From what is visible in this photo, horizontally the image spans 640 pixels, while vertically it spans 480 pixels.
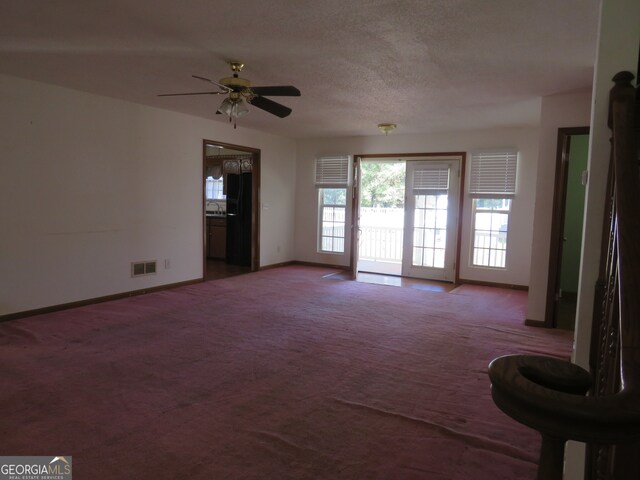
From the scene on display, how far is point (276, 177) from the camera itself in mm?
7613

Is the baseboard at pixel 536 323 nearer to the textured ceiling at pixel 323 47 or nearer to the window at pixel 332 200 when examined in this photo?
the textured ceiling at pixel 323 47

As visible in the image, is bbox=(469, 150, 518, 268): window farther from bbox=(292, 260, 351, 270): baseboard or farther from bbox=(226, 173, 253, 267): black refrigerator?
bbox=(226, 173, 253, 267): black refrigerator

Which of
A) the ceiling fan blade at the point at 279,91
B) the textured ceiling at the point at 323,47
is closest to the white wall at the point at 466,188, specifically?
the textured ceiling at the point at 323,47

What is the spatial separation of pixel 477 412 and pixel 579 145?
4611 millimetres

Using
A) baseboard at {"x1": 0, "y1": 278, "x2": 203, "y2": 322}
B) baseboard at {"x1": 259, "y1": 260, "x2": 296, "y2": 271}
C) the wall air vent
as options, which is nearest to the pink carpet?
baseboard at {"x1": 0, "y1": 278, "x2": 203, "y2": 322}

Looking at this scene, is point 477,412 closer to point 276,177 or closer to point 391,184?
point 276,177

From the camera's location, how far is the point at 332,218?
7793mm

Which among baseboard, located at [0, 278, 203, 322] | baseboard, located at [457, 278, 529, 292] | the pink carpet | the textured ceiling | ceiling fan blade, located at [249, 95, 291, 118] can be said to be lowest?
the pink carpet

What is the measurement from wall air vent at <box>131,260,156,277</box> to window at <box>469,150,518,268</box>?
4886 millimetres

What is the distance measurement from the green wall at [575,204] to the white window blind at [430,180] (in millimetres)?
1743

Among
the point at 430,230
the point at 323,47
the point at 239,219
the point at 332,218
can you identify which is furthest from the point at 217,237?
the point at 323,47

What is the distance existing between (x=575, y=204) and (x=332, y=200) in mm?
3945

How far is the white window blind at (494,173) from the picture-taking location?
620 cm

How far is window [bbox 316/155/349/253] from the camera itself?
7.58 m
